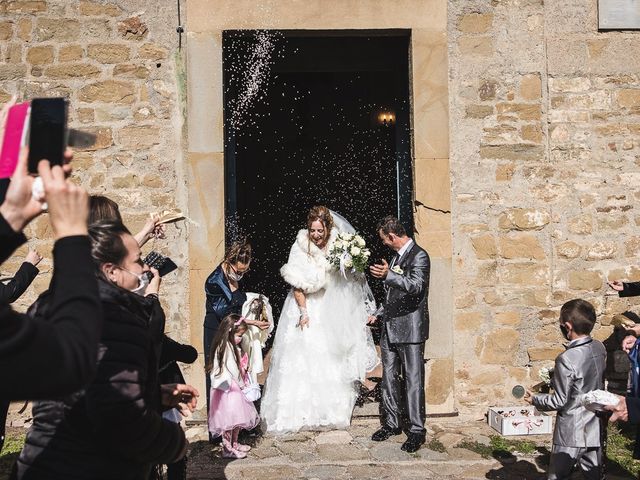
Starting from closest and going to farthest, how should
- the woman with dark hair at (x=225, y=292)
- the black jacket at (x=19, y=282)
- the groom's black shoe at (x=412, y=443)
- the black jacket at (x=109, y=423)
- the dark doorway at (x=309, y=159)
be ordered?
the black jacket at (x=109, y=423), the black jacket at (x=19, y=282), the groom's black shoe at (x=412, y=443), the woman with dark hair at (x=225, y=292), the dark doorway at (x=309, y=159)

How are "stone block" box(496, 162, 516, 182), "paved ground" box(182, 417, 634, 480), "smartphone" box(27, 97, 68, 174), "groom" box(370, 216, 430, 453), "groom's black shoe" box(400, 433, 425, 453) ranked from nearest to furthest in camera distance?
"smartphone" box(27, 97, 68, 174) → "paved ground" box(182, 417, 634, 480) → "groom's black shoe" box(400, 433, 425, 453) → "groom" box(370, 216, 430, 453) → "stone block" box(496, 162, 516, 182)

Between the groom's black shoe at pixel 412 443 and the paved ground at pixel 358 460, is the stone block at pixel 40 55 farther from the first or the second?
the groom's black shoe at pixel 412 443

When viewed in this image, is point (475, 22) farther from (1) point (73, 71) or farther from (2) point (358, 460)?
(2) point (358, 460)

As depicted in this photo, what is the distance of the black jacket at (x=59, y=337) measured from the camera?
4.91 ft

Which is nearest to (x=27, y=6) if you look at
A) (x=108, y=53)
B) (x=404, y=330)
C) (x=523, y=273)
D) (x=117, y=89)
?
(x=108, y=53)

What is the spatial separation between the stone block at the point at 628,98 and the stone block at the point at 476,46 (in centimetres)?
123

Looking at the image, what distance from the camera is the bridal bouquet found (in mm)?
6188

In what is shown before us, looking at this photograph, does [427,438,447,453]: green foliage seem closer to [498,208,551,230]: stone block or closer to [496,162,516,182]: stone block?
[498,208,551,230]: stone block

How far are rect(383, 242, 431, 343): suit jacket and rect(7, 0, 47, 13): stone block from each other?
3868 mm

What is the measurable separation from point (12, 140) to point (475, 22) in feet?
17.5

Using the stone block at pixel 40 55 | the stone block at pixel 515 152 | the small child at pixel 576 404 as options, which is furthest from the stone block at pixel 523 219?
the stone block at pixel 40 55

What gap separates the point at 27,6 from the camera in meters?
6.27

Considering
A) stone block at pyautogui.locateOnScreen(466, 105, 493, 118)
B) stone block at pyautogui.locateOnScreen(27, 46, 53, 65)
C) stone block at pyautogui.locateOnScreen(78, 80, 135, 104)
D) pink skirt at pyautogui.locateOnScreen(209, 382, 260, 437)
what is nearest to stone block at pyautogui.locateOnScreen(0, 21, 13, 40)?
stone block at pyautogui.locateOnScreen(27, 46, 53, 65)

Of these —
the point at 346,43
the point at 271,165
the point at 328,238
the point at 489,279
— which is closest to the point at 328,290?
the point at 328,238
